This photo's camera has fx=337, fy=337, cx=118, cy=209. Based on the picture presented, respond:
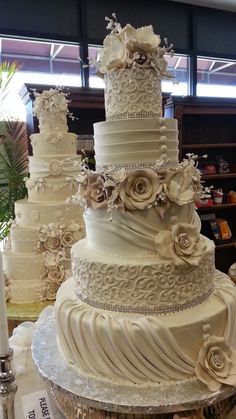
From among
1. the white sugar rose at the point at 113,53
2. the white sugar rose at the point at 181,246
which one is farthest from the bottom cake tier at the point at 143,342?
the white sugar rose at the point at 113,53

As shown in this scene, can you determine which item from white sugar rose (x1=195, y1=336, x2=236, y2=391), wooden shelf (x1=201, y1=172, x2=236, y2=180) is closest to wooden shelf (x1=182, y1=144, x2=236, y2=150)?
wooden shelf (x1=201, y1=172, x2=236, y2=180)

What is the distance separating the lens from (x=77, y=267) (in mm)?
1188

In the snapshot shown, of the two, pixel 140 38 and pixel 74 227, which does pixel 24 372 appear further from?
pixel 140 38

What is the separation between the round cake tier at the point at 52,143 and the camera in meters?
2.32

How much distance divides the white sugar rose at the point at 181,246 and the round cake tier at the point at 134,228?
3 centimetres

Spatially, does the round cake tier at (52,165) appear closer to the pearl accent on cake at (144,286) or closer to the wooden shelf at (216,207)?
the pearl accent on cake at (144,286)

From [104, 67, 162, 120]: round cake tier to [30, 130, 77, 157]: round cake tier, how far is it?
4.02 feet

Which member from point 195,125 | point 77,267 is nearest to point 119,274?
point 77,267

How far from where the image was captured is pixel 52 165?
7.55ft

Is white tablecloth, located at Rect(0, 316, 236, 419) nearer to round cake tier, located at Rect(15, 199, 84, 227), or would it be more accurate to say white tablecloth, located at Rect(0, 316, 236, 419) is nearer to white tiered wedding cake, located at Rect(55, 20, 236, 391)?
white tiered wedding cake, located at Rect(55, 20, 236, 391)

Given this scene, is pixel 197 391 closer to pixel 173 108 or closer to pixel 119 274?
pixel 119 274

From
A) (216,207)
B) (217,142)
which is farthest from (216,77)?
(216,207)

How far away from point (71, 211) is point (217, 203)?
2.10m

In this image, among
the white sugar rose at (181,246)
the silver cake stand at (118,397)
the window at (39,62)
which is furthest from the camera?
the window at (39,62)
